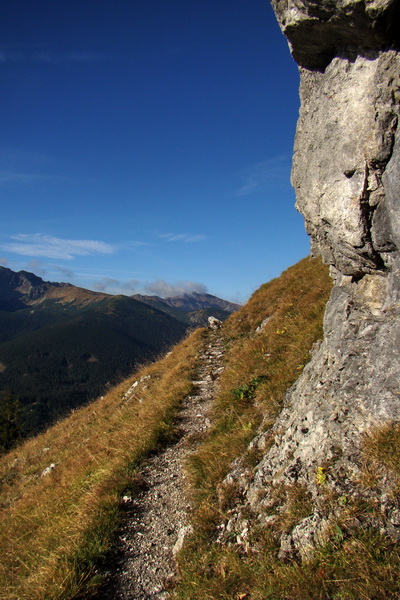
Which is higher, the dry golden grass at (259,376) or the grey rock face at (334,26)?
the grey rock face at (334,26)

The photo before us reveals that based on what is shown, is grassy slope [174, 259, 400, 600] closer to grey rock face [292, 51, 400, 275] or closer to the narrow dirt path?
the narrow dirt path

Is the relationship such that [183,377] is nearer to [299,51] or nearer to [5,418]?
[299,51]

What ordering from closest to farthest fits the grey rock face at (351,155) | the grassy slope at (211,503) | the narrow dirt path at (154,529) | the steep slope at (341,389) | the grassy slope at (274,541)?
the grassy slope at (274,541), the grassy slope at (211,503), the steep slope at (341,389), the grey rock face at (351,155), the narrow dirt path at (154,529)

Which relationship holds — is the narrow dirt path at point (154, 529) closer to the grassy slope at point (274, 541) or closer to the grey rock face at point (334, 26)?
the grassy slope at point (274, 541)

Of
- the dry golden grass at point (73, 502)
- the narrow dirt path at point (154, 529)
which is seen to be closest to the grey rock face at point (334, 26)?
the narrow dirt path at point (154, 529)

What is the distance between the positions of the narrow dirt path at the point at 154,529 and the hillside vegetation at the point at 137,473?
1.01 feet

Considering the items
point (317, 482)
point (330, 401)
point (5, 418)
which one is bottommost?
point (5, 418)

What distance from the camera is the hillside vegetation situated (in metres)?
5.81

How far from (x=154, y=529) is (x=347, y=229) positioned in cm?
660

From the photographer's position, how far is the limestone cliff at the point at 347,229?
208 inches

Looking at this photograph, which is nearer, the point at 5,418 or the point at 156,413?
the point at 156,413

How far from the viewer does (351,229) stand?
6039 millimetres

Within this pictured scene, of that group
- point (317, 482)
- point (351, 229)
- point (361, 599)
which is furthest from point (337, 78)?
point (361, 599)

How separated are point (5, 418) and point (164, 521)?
166 feet
